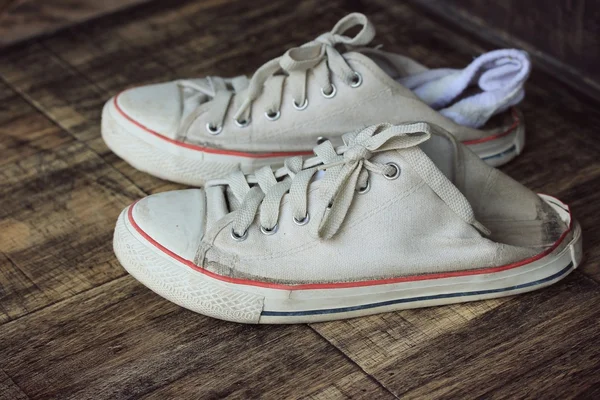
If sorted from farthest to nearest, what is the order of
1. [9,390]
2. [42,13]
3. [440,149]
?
1. [42,13]
2. [440,149]
3. [9,390]

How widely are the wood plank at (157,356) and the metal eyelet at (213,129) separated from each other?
0.98 ft

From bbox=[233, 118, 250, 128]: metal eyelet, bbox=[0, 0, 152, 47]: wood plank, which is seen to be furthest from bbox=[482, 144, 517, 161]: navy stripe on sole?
bbox=[0, 0, 152, 47]: wood plank

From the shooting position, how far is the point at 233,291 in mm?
1134

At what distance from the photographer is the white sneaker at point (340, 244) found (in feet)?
3.67

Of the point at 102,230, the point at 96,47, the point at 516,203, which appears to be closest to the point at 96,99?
the point at 96,47

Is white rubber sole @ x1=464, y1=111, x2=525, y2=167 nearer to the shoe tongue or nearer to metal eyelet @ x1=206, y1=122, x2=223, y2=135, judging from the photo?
the shoe tongue

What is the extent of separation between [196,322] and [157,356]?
7cm

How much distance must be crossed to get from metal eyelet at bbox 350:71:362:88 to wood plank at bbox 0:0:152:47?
82 centimetres

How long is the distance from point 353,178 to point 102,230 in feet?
1.40

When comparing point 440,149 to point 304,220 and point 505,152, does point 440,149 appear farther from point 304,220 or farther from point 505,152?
point 505,152

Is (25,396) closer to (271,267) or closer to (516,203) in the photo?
(271,267)

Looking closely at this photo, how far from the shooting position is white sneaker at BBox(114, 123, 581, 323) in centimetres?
112

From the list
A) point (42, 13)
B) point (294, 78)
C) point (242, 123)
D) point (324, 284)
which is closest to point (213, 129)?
point (242, 123)

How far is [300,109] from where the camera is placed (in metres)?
1.38
